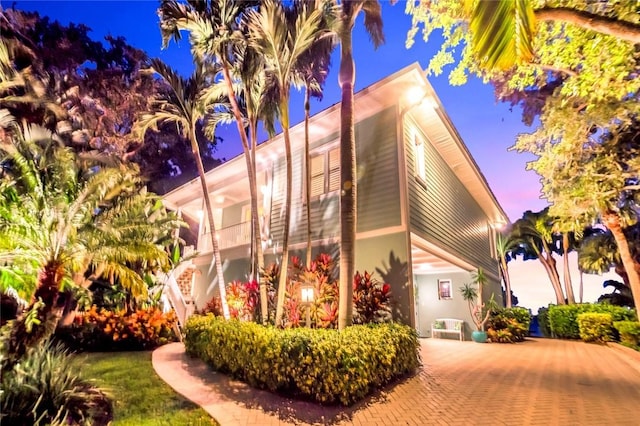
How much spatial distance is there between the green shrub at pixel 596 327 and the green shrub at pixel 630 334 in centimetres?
117

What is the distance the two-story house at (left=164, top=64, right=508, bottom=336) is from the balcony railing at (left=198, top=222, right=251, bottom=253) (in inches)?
2.0

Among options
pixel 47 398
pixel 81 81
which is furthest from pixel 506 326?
pixel 81 81

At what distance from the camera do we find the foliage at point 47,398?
147 inches

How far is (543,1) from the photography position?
5410 millimetres

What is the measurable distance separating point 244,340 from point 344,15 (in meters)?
7.63

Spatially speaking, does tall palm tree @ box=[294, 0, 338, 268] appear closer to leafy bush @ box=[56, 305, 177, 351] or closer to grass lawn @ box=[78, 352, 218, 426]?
grass lawn @ box=[78, 352, 218, 426]

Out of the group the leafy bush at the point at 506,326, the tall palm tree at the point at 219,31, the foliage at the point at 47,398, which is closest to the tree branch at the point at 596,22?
the tall palm tree at the point at 219,31

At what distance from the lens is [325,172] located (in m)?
10.5

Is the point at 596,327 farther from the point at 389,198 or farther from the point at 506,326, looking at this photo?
the point at 389,198

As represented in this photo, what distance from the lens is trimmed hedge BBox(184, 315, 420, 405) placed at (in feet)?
15.8

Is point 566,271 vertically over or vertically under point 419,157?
under

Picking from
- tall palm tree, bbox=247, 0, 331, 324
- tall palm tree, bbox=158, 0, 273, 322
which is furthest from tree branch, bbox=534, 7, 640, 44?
tall palm tree, bbox=158, 0, 273, 322

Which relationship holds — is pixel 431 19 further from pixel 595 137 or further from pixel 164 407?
pixel 164 407

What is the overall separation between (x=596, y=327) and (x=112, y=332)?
1866 centimetres
